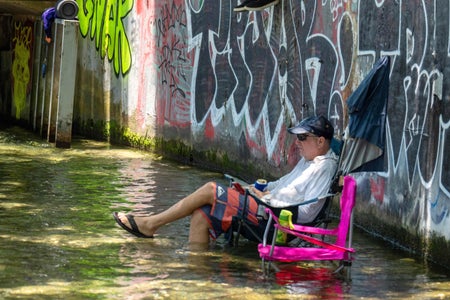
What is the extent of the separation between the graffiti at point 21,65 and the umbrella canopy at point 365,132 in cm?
1314

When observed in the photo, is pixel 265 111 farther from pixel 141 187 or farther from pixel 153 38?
pixel 153 38

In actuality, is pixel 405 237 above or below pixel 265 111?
below

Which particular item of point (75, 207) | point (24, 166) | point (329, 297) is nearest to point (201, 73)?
point (24, 166)

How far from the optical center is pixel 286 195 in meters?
8.62

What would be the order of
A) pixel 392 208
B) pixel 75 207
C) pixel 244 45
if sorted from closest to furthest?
pixel 392 208, pixel 75 207, pixel 244 45

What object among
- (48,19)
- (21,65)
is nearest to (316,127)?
(48,19)

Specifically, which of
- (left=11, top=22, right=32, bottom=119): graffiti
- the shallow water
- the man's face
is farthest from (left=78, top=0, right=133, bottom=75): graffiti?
the man's face

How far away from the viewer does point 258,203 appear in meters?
8.39

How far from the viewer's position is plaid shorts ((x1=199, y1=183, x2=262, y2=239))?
28.6 feet

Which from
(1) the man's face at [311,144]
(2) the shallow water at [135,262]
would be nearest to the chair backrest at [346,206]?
(2) the shallow water at [135,262]

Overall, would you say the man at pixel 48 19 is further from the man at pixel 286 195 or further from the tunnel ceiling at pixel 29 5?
the man at pixel 286 195

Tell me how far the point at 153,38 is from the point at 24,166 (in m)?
3.49

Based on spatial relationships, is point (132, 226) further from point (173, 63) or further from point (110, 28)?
point (110, 28)

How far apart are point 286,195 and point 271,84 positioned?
4338 mm
